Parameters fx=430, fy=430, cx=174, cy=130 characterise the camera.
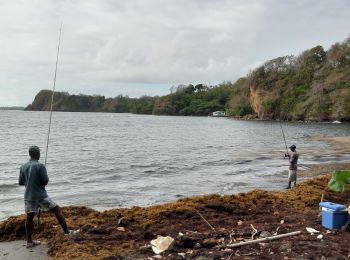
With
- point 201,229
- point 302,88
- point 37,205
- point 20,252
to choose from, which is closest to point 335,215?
point 201,229

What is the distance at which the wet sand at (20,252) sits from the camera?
8.14 meters

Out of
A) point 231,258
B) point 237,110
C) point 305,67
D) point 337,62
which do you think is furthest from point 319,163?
point 237,110

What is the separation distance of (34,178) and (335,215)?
6.03 m

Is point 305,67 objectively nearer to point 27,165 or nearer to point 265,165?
point 265,165

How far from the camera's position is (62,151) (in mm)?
38125

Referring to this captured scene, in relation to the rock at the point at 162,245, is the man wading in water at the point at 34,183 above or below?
above

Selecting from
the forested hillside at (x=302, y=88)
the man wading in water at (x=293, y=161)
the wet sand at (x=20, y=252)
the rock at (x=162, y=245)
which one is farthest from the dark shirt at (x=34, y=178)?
the forested hillside at (x=302, y=88)

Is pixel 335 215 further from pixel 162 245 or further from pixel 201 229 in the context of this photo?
pixel 162 245

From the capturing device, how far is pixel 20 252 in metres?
8.45

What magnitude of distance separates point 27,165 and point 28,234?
1.44 meters

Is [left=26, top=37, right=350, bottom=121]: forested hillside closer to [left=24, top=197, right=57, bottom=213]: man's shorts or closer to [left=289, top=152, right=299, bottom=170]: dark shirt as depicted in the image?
[left=289, top=152, right=299, bottom=170]: dark shirt

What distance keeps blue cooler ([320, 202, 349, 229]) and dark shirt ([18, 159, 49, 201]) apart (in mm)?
5659

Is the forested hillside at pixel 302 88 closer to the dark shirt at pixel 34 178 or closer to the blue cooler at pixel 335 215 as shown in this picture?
the blue cooler at pixel 335 215

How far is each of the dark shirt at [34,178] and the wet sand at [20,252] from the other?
1045 mm
